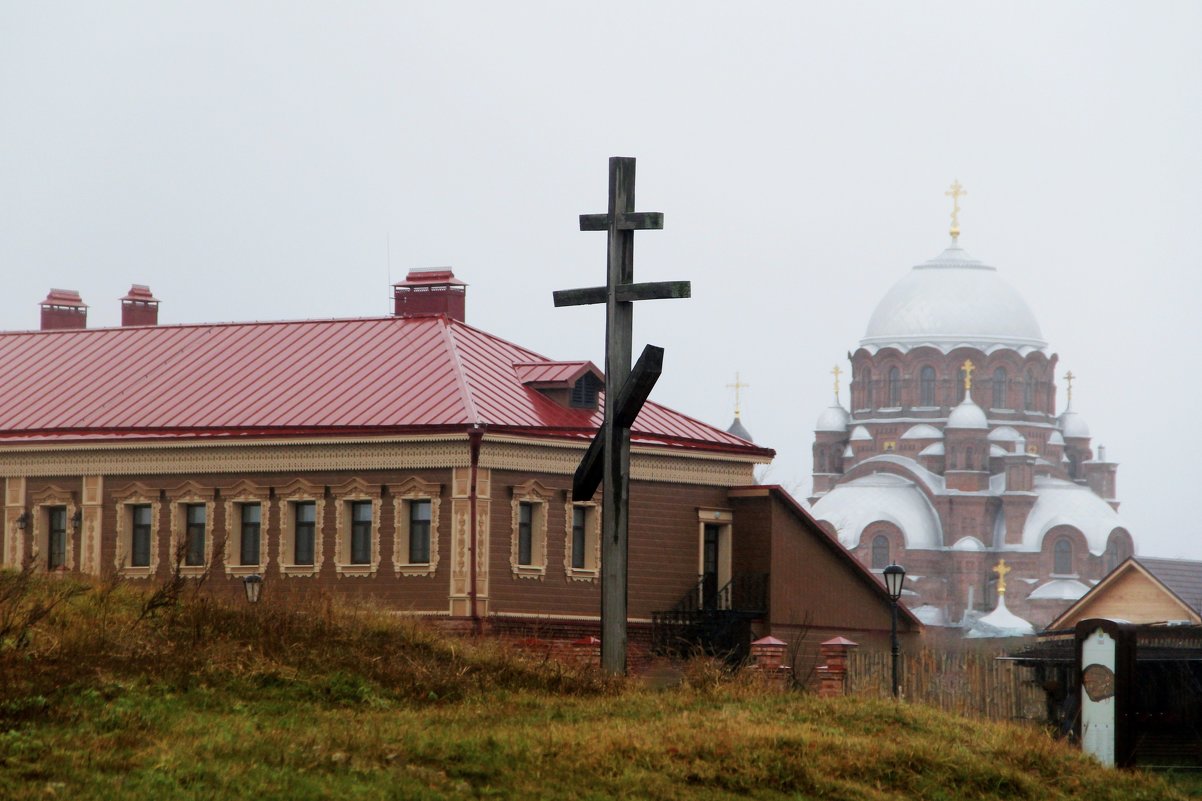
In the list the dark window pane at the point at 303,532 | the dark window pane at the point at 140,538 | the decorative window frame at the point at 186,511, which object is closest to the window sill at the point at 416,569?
the dark window pane at the point at 303,532

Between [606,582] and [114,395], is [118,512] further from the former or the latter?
[606,582]

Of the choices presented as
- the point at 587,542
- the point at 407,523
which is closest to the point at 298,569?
the point at 407,523

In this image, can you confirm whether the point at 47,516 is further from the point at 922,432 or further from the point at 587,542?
the point at 922,432

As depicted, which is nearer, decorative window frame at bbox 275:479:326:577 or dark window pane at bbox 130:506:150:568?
decorative window frame at bbox 275:479:326:577

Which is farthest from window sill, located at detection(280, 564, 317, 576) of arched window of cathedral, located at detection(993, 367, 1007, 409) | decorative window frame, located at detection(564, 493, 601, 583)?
arched window of cathedral, located at detection(993, 367, 1007, 409)

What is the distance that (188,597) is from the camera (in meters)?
17.5

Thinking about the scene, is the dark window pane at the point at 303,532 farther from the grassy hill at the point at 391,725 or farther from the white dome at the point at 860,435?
the white dome at the point at 860,435

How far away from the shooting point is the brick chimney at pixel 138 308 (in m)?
40.1

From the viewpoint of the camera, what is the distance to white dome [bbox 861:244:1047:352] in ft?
307

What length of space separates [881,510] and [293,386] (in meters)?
60.0

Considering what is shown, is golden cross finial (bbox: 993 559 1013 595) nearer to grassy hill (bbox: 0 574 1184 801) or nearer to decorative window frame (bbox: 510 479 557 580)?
decorative window frame (bbox: 510 479 557 580)

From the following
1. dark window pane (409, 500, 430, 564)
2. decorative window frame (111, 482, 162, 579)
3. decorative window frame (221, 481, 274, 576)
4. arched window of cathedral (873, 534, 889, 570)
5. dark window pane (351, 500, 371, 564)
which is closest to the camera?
dark window pane (409, 500, 430, 564)

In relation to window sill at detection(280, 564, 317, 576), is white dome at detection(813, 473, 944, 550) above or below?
above

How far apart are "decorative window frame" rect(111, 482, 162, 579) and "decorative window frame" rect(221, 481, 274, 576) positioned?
3.94ft
